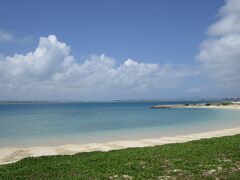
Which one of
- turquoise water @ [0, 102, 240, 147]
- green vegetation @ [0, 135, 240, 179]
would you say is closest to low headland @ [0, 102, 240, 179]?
green vegetation @ [0, 135, 240, 179]

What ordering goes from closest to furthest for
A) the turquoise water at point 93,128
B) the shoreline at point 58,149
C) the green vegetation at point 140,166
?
1. the green vegetation at point 140,166
2. the shoreline at point 58,149
3. the turquoise water at point 93,128

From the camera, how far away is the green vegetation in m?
12.0

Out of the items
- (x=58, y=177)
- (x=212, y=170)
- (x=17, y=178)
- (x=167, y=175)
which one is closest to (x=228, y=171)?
(x=212, y=170)

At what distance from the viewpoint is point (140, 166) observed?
44.1ft

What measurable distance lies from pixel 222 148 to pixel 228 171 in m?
5.09

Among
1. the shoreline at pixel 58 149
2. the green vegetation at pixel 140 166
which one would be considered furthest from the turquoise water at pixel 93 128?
the green vegetation at pixel 140 166

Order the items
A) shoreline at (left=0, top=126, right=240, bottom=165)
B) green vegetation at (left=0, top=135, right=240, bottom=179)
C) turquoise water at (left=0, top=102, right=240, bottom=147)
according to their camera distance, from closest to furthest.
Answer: green vegetation at (left=0, top=135, right=240, bottom=179), shoreline at (left=0, top=126, right=240, bottom=165), turquoise water at (left=0, top=102, right=240, bottom=147)

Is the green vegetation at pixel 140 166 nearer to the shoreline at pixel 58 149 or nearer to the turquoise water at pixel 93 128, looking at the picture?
the shoreline at pixel 58 149

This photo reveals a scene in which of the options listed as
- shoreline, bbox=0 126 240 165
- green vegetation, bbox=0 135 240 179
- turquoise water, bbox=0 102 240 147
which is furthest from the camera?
turquoise water, bbox=0 102 240 147

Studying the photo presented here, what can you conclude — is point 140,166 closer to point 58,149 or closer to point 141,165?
point 141,165

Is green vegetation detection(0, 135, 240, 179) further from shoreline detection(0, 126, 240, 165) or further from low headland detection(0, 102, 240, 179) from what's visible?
shoreline detection(0, 126, 240, 165)

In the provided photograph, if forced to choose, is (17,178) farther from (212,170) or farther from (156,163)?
(212,170)

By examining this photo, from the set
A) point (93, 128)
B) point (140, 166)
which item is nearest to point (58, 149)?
point (140, 166)

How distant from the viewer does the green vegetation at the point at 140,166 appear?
1202 cm
